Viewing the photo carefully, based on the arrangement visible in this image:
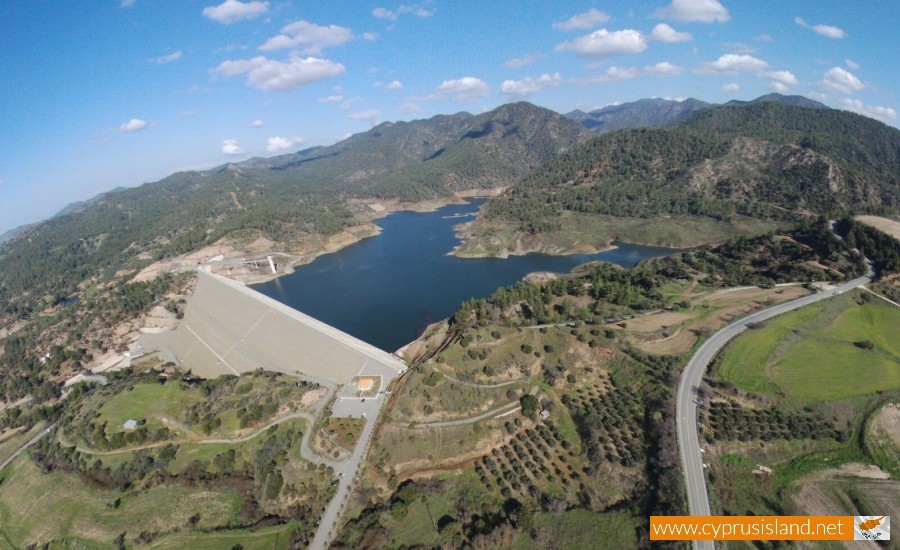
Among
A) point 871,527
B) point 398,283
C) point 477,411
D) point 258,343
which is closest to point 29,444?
point 258,343

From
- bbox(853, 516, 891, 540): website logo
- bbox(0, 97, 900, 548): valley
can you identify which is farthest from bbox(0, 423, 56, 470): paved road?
bbox(853, 516, 891, 540): website logo

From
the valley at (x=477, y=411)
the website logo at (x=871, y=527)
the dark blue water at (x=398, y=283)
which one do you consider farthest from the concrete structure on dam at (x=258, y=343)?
the website logo at (x=871, y=527)

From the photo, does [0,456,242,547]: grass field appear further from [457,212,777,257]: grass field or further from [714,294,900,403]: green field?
[457,212,777,257]: grass field

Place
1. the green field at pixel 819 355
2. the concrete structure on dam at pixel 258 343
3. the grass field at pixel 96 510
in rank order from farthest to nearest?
the concrete structure on dam at pixel 258 343 < the green field at pixel 819 355 < the grass field at pixel 96 510

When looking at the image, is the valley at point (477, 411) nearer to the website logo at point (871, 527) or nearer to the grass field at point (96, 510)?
the grass field at point (96, 510)


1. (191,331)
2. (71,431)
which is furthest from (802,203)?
(71,431)

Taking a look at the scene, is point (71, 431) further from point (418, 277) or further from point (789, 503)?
point (789, 503)
